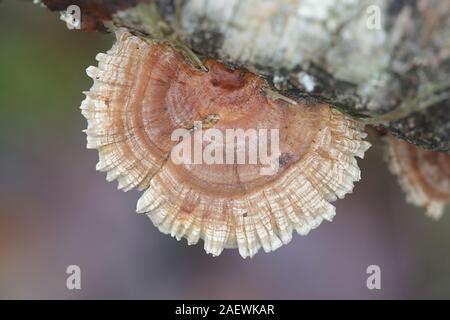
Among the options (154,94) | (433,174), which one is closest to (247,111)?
(154,94)

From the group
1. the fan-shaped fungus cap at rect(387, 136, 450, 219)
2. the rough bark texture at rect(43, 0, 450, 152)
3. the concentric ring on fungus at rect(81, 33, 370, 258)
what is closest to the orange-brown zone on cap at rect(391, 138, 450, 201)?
the fan-shaped fungus cap at rect(387, 136, 450, 219)

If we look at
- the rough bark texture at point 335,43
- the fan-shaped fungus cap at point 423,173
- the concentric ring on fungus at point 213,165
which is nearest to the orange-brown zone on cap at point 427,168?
the fan-shaped fungus cap at point 423,173

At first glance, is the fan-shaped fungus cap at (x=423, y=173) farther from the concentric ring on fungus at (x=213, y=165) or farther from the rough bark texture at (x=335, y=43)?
the rough bark texture at (x=335, y=43)

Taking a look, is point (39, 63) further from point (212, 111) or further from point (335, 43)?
point (335, 43)

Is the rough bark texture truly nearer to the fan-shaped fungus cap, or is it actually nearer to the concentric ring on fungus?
the concentric ring on fungus

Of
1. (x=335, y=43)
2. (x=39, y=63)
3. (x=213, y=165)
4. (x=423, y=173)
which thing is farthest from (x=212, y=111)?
(x=39, y=63)

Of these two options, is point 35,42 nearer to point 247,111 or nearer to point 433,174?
point 247,111

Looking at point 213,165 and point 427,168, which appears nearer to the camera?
point 213,165
